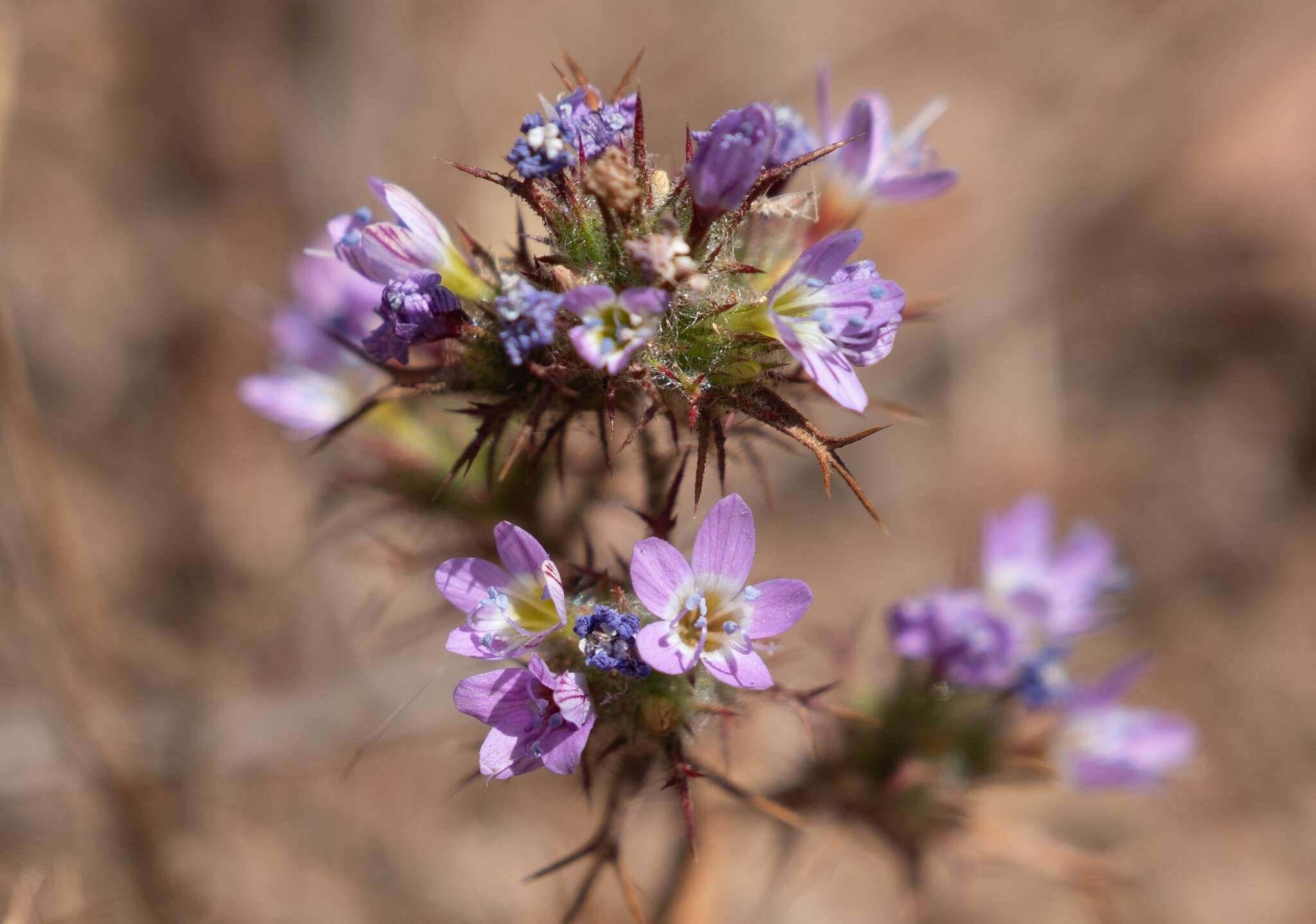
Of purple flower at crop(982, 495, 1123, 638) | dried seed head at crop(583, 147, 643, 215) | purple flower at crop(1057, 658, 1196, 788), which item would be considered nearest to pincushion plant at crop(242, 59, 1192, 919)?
dried seed head at crop(583, 147, 643, 215)

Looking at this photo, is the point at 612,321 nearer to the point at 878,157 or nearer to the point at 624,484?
the point at 878,157

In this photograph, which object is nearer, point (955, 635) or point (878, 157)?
point (878, 157)

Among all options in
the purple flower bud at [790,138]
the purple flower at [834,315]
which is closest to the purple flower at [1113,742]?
the purple flower at [834,315]

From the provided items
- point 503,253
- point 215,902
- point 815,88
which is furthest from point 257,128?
point 215,902

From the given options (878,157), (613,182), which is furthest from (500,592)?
(878,157)

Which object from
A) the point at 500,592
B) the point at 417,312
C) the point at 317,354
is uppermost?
the point at 317,354

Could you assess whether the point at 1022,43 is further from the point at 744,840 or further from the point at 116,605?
the point at 116,605

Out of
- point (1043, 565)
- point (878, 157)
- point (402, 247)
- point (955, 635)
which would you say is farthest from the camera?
point (1043, 565)

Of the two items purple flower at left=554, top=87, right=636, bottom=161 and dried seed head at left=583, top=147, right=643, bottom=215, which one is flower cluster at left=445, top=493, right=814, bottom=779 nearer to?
dried seed head at left=583, top=147, right=643, bottom=215
